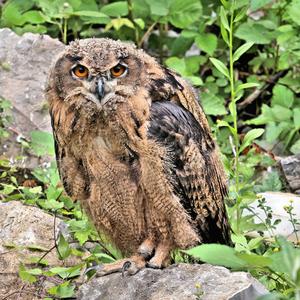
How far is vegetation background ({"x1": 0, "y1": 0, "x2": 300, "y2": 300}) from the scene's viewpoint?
727cm

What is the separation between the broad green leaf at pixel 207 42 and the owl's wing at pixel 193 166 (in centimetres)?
296

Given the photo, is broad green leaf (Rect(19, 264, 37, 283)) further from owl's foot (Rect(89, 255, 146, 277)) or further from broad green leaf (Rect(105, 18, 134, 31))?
broad green leaf (Rect(105, 18, 134, 31))

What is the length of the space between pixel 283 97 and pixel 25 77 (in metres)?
2.31

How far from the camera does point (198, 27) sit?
31.6 ft

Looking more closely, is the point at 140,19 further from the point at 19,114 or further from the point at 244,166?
the point at 244,166

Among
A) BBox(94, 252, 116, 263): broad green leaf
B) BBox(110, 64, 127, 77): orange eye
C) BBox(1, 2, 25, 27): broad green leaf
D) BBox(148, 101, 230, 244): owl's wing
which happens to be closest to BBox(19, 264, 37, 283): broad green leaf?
BBox(94, 252, 116, 263): broad green leaf

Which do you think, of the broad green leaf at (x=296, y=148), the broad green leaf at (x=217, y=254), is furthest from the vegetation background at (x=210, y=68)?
the broad green leaf at (x=217, y=254)

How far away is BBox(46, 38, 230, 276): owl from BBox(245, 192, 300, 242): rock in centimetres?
88

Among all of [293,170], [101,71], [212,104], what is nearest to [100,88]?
[101,71]

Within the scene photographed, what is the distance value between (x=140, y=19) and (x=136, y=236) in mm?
3902

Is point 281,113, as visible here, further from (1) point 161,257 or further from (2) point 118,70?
(2) point 118,70

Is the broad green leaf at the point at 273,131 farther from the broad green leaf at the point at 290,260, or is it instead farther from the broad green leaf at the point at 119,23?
the broad green leaf at the point at 290,260

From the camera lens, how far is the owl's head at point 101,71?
5.68 meters

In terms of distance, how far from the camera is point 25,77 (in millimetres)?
9102
